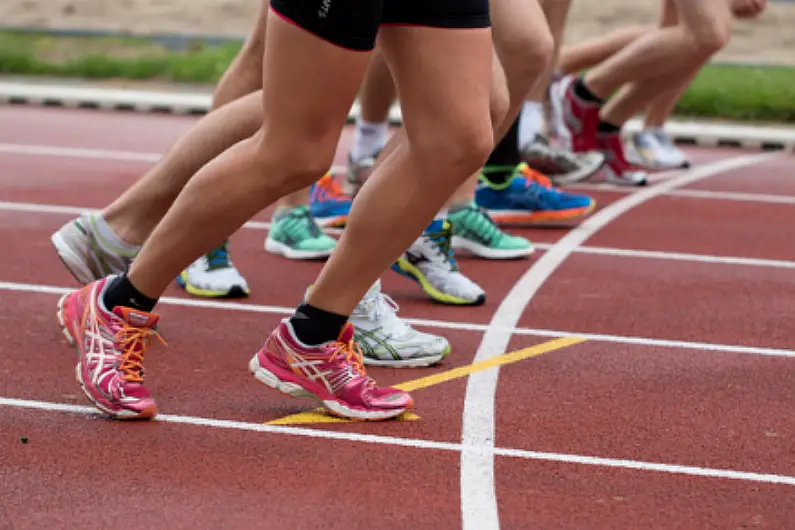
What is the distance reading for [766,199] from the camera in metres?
8.93

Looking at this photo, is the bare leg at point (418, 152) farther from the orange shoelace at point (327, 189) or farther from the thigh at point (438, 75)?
the orange shoelace at point (327, 189)

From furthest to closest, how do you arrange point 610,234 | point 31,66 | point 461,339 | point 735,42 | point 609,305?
point 735,42 → point 31,66 → point 610,234 → point 609,305 → point 461,339

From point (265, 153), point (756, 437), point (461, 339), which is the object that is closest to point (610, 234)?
point (461, 339)

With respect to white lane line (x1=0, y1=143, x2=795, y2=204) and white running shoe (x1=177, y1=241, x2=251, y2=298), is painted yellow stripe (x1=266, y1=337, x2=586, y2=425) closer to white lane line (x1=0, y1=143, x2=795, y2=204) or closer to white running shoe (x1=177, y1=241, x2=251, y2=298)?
white running shoe (x1=177, y1=241, x2=251, y2=298)

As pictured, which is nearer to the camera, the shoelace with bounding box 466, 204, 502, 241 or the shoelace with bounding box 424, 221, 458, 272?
the shoelace with bounding box 424, 221, 458, 272

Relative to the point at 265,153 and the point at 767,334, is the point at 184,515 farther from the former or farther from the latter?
the point at 767,334

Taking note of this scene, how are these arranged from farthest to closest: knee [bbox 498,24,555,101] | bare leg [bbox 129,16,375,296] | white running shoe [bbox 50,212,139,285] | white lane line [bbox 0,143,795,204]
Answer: white lane line [bbox 0,143,795,204] → knee [bbox 498,24,555,101] → white running shoe [bbox 50,212,139,285] → bare leg [bbox 129,16,375,296]

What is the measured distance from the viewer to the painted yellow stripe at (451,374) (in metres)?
4.22

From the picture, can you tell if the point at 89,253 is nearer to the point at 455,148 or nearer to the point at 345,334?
the point at 345,334

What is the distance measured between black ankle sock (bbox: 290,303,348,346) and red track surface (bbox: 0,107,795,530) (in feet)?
0.76

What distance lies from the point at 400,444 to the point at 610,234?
12.2ft

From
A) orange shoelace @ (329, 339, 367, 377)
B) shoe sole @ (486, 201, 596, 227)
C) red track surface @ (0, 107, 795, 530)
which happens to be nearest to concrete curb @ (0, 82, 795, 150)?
shoe sole @ (486, 201, 596, 227)

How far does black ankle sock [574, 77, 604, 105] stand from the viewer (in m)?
9.12

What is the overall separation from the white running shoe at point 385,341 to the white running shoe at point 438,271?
0.90 m
